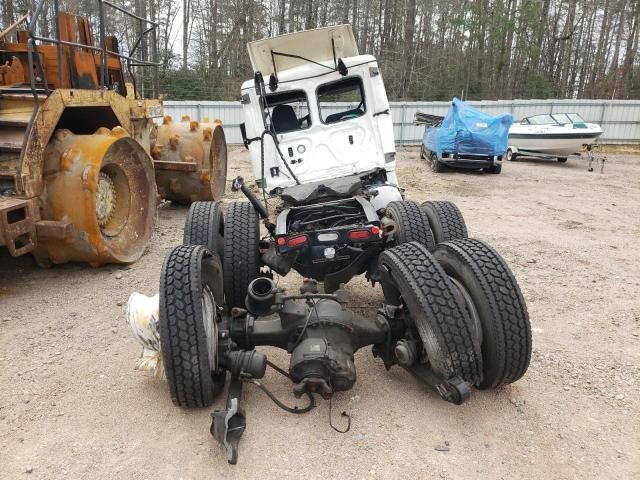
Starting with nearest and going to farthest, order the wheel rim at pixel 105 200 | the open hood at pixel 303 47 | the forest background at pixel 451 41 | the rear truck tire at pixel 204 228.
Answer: the rear truck tire at pixel 204 228, the wheel rim at pixel 105 200, the open hood at pixel 303 47, the forest background at pixel 451 41

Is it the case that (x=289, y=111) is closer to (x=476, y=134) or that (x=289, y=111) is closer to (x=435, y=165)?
(x=476, y=134)

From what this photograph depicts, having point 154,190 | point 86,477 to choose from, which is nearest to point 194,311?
point 86,477

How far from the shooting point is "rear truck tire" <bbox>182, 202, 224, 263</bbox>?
4.03 meters

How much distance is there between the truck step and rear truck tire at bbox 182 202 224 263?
1218 mm

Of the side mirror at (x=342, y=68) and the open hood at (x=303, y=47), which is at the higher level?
the open hood at (x=303, y=47)

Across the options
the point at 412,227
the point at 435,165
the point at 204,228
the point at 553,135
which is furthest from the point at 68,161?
the point at 553,135

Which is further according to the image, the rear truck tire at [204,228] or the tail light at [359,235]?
the rear truck tire at [204,228]

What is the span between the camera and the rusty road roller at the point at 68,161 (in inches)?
159

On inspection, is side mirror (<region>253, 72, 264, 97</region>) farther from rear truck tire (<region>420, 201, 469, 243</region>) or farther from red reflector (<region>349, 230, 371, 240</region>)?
red reflector (<region>349, 230, 371, 240</region>)

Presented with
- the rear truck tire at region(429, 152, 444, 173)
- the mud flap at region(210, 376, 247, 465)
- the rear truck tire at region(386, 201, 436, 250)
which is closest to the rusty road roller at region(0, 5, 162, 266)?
the mud flap at region(210, 376, 247, 465)

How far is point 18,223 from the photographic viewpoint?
3928 mm

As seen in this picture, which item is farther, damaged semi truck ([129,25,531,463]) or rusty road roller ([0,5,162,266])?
rusty road roller ([0,5,162,266])

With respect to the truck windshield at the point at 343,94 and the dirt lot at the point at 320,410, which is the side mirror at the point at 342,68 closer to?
the truck windshield at the point at 343,94

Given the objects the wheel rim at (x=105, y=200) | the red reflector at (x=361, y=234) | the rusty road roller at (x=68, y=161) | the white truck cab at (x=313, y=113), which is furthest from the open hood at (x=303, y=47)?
the red reflector at (x=361, y=234)
